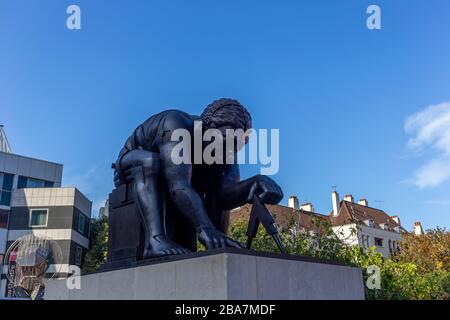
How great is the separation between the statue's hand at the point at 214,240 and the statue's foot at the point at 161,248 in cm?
22

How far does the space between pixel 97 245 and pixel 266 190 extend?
115ft

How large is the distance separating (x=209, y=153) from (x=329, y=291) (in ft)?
5.99

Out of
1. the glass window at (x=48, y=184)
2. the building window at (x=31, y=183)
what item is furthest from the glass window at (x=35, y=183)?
the glass window at (x=48, y=184)

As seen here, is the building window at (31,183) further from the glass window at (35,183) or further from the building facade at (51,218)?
the building facade at (51,218)

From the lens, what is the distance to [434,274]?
98.4 ft

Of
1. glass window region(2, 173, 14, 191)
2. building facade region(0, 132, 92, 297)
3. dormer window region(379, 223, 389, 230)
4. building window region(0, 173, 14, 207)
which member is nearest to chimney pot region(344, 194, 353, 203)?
dormer window region(379, 223, 389, 230)

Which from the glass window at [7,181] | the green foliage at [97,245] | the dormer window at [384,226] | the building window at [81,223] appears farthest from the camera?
the dormer window at [384,226]

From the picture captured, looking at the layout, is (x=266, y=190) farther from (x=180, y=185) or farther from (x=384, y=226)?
(x=384, y=226)

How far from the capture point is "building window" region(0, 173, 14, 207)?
34156 millimetres

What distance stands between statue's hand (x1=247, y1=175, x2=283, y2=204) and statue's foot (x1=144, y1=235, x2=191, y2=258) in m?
0.92

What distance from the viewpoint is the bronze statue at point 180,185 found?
13.8 feet

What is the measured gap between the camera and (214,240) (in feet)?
12.8

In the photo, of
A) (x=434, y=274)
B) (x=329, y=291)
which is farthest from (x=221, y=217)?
(x=434, y=274)
